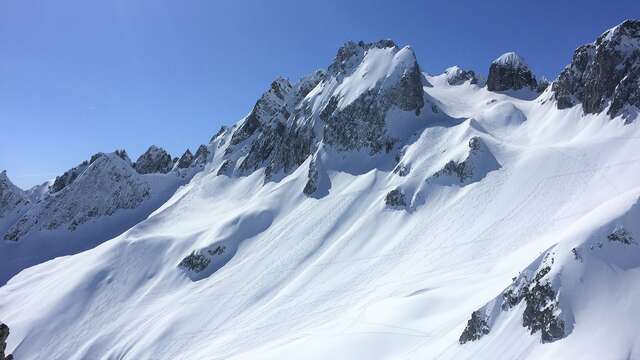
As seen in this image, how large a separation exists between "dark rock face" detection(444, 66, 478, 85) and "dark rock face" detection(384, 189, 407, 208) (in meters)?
58.7

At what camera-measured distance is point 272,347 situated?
45.1m

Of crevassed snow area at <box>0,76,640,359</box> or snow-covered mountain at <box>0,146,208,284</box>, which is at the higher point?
snow-covered mountain at <box>0,146,208,284</box>

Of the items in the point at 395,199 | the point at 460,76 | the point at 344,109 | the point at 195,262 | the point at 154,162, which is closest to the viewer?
the point at 395,199

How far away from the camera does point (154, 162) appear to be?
148m

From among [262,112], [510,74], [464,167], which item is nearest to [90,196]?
[262,112]

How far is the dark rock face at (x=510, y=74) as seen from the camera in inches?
3853

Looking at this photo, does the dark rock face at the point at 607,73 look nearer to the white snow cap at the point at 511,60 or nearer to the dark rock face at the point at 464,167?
the dark rock face at the point at 464,167

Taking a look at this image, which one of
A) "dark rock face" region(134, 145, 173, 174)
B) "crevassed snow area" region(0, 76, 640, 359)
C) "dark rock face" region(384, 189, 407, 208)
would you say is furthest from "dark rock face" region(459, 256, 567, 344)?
"dark rock face" region(134, 145, 173, 174)

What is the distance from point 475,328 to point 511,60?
8445 centimetres

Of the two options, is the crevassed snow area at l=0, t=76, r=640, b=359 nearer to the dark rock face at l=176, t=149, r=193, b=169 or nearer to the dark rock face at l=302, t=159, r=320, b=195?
the dark rock face at l=302, t=159, r=320, b=195

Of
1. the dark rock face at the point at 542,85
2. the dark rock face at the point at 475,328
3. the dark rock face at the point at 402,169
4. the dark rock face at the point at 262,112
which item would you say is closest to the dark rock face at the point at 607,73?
the dark rock face at the point at 542,85

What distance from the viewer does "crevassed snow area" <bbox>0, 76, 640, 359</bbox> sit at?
30.0 meters

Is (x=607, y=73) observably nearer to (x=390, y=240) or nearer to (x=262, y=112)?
(x=390, y=240)

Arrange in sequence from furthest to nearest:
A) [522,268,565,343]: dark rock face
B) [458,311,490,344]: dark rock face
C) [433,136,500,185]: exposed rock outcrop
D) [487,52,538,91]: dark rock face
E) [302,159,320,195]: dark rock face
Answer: [487,52,538,91]: dark rock face → [302,159,320,195]: dark rock face → [433,136,500,185]: exposed rock outcrop → [458,311,490,344]: dark rock face → [522,268,565,343]: dark rock face
